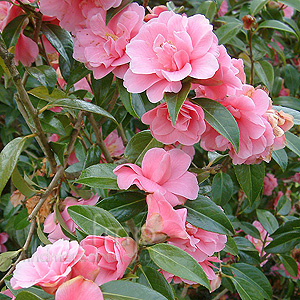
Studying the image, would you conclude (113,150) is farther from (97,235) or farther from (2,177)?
(97,235)

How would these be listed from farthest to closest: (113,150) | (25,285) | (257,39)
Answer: (257,39)
(113,150)
(25,285)

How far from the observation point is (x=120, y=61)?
2.22 feet

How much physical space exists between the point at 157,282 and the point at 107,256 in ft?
0.37

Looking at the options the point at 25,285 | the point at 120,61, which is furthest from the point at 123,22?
the point at 25,285

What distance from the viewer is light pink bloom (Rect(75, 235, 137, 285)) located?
50cm

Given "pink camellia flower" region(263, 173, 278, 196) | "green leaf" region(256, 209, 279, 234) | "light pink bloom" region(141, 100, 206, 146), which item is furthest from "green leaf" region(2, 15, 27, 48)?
"pink camellia flower" region(263, 173, 278, 196)

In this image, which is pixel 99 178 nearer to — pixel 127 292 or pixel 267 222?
pixel 127 292

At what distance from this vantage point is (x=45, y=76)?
78cm

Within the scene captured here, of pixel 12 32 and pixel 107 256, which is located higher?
pixel 12 32

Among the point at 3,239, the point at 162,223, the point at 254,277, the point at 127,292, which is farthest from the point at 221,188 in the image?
the point at 3,239

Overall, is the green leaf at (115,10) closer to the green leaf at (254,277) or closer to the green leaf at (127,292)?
the green leaf at (127,292)

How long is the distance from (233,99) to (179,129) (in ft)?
0.38

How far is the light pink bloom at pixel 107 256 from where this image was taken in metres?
0.50

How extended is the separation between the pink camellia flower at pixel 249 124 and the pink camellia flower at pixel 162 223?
165 millimetres
